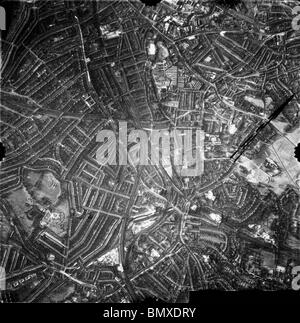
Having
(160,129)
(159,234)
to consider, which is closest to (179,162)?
(160,129)

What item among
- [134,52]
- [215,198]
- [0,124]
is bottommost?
[215,198]

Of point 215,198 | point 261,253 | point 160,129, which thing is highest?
point 160,129

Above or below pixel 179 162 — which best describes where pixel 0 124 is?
above

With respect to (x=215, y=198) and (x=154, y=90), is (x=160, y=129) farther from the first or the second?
(x=215, y=198)

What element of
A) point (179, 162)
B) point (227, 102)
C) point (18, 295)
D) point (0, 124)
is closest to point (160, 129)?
point (179, 162)

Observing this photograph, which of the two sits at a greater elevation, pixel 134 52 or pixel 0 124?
pixel 134 52

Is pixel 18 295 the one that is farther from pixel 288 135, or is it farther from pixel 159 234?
pixel 288 135
